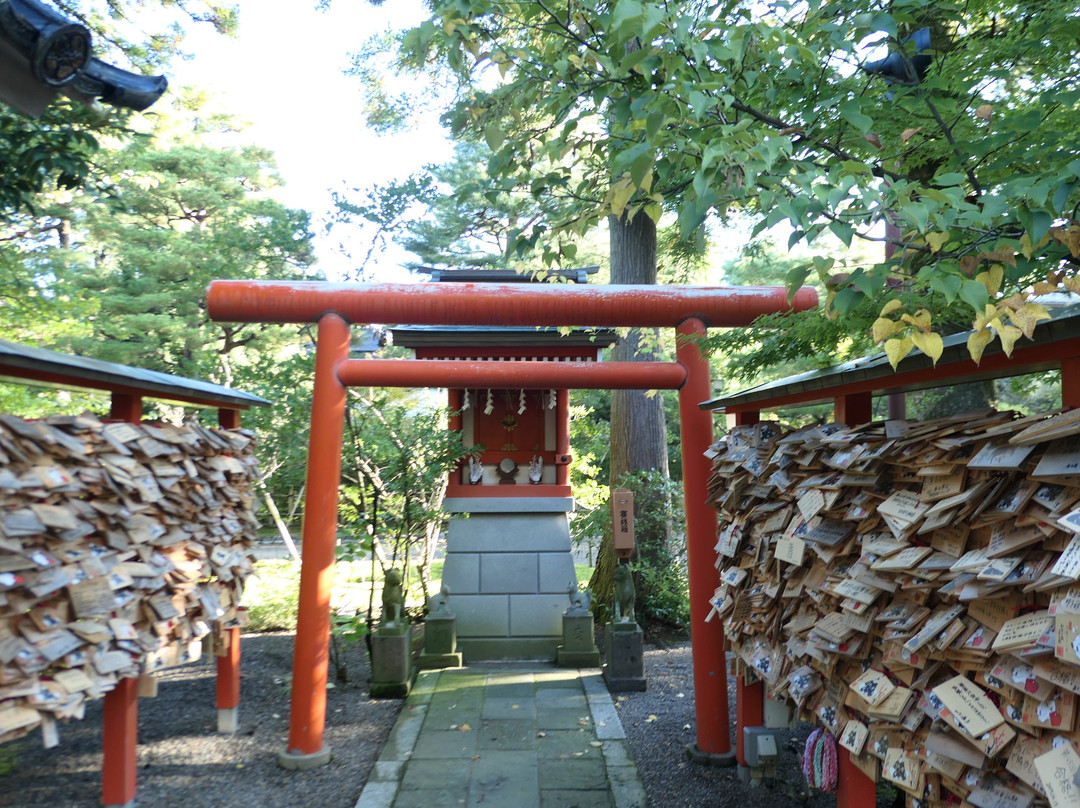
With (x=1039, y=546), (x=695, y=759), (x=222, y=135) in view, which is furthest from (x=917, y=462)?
(x=222, y=135)

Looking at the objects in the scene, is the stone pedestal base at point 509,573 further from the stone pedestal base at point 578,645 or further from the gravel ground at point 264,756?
the gravel ground at point 264,756

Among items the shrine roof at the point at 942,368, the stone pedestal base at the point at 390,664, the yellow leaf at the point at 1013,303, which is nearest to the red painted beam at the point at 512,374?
the shrine roof at the point at 942,368

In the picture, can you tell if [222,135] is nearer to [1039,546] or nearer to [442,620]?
[442,620]

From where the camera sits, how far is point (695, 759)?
482cm

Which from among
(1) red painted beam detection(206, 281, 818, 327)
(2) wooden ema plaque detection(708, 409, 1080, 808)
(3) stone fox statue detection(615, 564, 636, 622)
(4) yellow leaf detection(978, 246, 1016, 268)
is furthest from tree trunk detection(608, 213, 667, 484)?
(4) yellow leaf detection(978, 246, 1016, 268)

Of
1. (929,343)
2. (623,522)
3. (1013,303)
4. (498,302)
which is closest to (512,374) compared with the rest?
(498,302)

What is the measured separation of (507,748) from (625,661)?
1.69m

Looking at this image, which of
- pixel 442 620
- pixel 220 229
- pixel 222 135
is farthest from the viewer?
pixel 222 135

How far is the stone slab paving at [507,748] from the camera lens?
444 cm

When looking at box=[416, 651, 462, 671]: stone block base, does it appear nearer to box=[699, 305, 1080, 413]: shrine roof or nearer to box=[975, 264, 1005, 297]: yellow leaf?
box=[699, 305, 1080, 413]: shrine roof

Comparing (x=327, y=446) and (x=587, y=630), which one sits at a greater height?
(x=327, y=446)

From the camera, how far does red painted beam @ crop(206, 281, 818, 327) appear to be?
16.2 ft

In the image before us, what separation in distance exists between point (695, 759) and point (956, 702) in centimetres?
310

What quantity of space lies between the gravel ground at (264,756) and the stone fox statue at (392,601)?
0.67 meters
